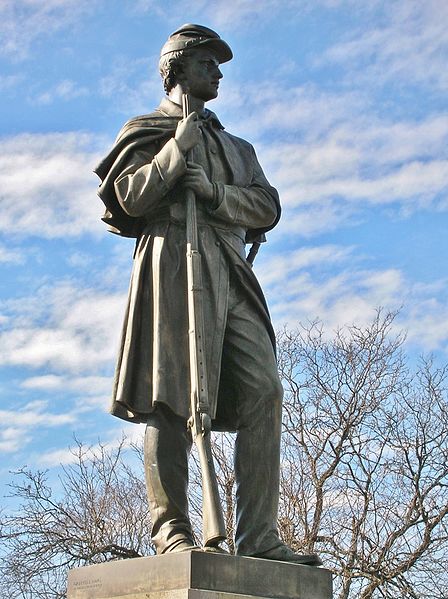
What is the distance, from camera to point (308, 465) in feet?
74.4

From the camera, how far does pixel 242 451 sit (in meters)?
6.28

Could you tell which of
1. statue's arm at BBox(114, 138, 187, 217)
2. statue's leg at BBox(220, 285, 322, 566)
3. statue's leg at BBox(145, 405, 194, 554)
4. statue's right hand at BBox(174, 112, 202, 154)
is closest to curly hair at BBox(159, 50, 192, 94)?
statue's right hand at BBox(174, 112, 202, 154)

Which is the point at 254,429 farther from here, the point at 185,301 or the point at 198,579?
the point at 198,579

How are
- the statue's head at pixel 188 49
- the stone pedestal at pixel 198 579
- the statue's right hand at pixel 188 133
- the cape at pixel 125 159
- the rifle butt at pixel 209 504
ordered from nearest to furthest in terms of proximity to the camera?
the stone pedestal at pixel 198 579
the rifle butt at pixel 209 504
the statue's right hand at pixel 188 133
the cape at pixel 125 159
the statue's head at pixel 188 49

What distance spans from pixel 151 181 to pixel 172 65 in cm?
93

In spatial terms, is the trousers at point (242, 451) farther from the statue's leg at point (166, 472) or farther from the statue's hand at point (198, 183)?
the statue's hand at point (198, 183)

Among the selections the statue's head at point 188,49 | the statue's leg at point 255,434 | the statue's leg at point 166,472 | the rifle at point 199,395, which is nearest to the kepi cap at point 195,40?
the statue's head at point 188,49

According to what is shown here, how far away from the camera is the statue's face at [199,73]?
6910 millimetres

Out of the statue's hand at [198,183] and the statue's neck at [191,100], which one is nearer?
the statue's hand at [198,183]

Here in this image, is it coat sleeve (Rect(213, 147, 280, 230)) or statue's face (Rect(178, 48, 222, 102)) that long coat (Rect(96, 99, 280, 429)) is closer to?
coat sleeve (Rect(213, 147, 280, 230))

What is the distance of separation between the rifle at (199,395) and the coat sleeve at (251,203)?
7.6 inches

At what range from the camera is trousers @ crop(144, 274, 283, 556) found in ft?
20.0

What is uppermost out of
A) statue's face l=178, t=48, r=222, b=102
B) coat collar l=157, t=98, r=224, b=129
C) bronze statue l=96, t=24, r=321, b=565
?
statue's face l=178, t=48, r=222, b=102

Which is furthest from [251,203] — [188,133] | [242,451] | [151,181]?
[242,451]
